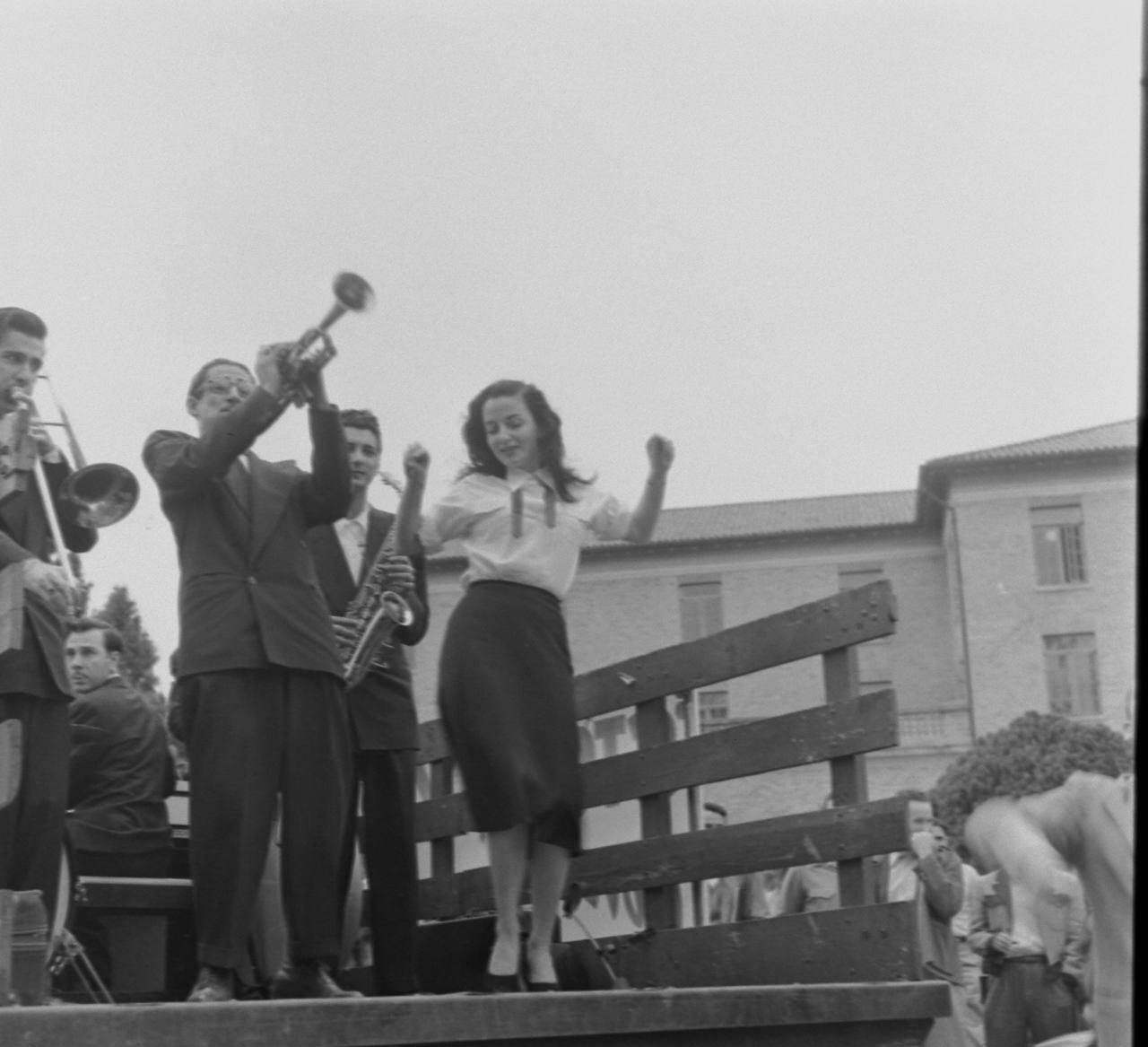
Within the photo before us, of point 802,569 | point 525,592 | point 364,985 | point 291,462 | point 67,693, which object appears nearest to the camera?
point 67,693

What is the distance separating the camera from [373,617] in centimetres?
569

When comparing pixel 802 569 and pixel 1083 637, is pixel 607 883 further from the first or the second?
pixel 802 569

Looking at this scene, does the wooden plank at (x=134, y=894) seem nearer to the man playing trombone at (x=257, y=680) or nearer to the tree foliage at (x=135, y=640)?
the man playing trombone at (x=257, y=680)

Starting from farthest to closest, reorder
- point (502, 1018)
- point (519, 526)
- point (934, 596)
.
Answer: point (934, 596) < point (519, 526) < point (502, 1018)

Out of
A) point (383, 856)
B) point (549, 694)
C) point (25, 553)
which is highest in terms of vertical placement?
point (25, 553)

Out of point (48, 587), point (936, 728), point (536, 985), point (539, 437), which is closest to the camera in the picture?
point (48, 587)

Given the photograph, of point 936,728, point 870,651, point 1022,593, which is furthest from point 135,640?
point 1022,593

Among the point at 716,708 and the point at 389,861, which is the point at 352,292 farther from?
the point at 716,708

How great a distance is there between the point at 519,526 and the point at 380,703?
749mm

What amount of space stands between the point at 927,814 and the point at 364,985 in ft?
11.8

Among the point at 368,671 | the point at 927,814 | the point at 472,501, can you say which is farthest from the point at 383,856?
the point at 927,814

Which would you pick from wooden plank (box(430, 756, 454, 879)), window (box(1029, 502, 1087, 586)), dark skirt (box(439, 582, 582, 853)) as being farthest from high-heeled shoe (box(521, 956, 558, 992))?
window (box(1029, 502, 1087, 586))

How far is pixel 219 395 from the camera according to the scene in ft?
17.2

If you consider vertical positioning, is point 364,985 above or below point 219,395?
below
